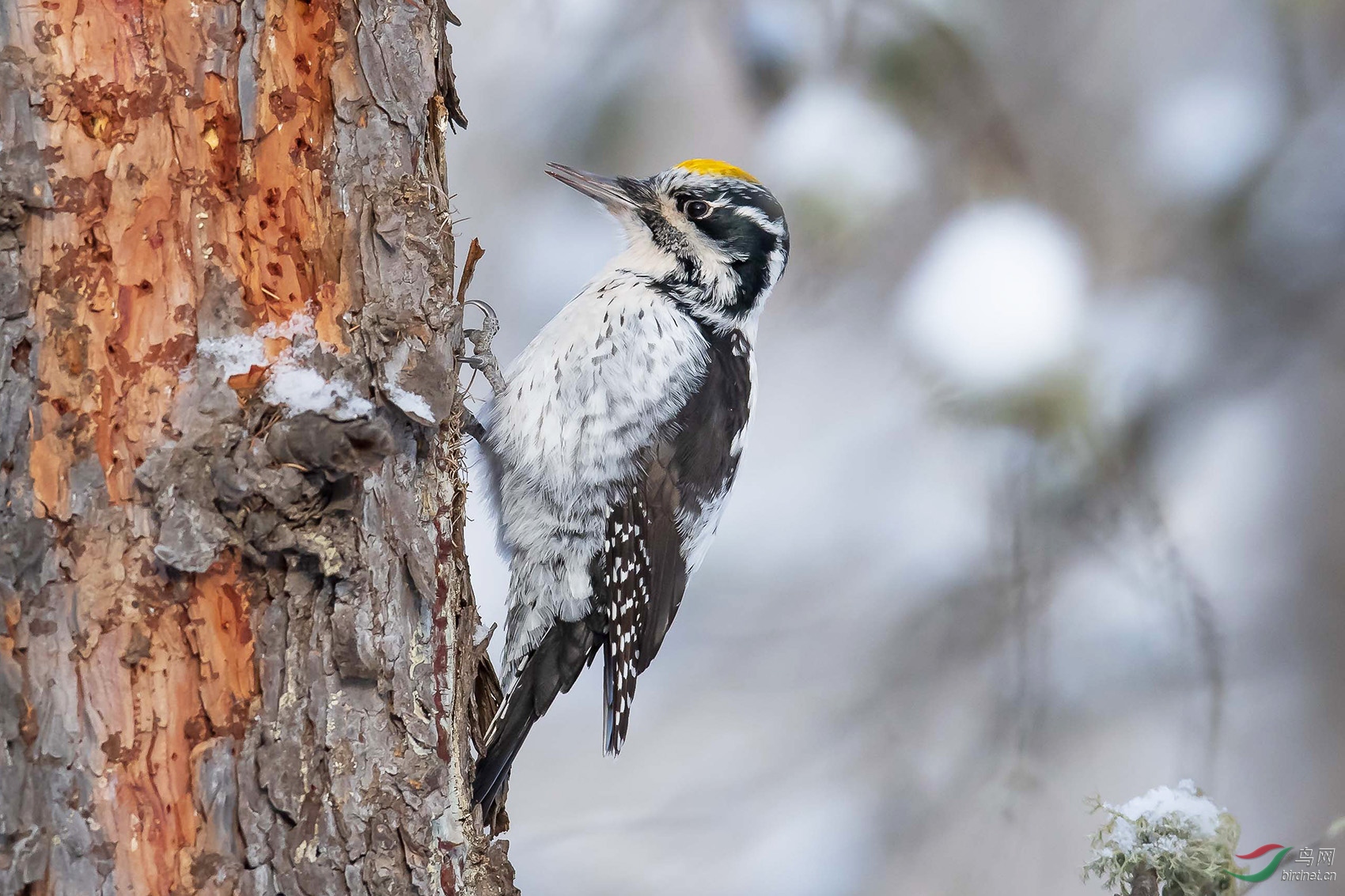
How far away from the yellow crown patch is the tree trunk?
1.01m

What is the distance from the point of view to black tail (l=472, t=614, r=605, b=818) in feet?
4.85

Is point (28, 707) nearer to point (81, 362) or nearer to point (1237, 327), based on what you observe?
point (81, 362)

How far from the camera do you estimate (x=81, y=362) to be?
3.46 ft

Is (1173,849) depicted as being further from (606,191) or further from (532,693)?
(606,191)

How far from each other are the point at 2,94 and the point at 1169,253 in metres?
2.51

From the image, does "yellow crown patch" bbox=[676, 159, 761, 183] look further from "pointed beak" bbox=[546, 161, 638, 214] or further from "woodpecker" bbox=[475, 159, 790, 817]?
"woodpecker" bbox=[475, 159, 790, 817]

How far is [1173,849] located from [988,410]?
4.31 ft

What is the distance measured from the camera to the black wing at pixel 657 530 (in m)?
1.88

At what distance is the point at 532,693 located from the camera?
1.76m

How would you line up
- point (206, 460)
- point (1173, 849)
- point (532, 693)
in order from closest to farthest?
point (206, 460)
point (1173, 849)
point (532, 693)

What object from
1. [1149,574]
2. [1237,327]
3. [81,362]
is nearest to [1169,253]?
[1237,327]

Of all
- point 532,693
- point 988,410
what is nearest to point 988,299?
point 988,410

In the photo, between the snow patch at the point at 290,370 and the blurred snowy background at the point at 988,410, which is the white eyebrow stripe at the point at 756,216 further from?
the snow patch at the point at 290,370

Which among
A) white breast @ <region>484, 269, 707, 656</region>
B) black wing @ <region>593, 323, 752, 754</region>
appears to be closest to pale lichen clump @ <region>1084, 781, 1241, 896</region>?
black wing @ <region>593, 323, 752, 754</region>
